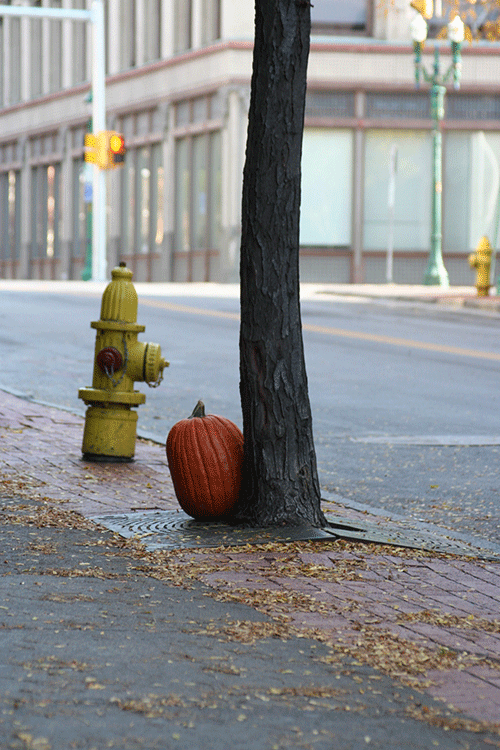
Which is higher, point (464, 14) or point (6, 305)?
point (464, 14)

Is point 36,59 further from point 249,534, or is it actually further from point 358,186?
point 249,534

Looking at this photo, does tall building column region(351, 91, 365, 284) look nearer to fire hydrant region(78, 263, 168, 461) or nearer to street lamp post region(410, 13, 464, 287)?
street lamp post region(410, 13, 464, 287)

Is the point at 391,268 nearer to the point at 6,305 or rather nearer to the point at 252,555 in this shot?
the point at 6,305

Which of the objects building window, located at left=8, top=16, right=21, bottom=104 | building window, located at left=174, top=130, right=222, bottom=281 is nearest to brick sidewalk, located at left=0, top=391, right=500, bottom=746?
building window, located at left=174, top=130, right=222, bottom=281

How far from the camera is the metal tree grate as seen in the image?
6.13 metres

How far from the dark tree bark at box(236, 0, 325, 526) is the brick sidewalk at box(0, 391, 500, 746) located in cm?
45

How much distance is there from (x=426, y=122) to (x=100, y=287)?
464 inches

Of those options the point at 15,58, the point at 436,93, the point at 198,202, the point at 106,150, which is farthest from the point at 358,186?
the point at 15,58

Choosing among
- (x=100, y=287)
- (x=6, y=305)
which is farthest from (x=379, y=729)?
(x=100, y=287)

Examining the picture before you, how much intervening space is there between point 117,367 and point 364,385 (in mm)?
5543

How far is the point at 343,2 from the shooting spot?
38531 mm

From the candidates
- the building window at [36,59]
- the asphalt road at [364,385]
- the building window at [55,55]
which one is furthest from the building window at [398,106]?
the building window at [36,59]

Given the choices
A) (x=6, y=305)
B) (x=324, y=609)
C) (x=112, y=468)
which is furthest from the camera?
(x=6, y=305)

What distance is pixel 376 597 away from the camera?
5.22 m
